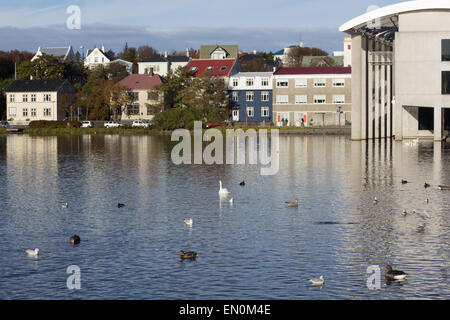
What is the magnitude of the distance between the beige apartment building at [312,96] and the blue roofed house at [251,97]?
325cm

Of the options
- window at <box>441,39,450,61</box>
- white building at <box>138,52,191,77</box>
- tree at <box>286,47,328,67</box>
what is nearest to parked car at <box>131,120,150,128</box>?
white building at <box>138,52,191,77</box>

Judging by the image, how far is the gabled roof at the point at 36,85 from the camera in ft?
395

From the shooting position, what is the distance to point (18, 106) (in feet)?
403

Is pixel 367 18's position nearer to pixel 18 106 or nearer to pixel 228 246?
pixel 228 246

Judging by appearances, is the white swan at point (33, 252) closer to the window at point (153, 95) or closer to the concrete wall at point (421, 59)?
the concrete wall at point (421, 59)

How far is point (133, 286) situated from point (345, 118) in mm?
92699

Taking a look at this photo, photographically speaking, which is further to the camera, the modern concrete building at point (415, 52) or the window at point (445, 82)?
the window at point (445, 82)

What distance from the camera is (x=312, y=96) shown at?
107m

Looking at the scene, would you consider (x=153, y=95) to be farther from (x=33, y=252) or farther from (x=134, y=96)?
(x=33, y=252)

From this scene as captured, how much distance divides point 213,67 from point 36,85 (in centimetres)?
2924

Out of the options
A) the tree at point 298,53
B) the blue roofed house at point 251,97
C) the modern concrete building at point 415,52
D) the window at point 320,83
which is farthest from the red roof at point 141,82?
the tree at point 298,53

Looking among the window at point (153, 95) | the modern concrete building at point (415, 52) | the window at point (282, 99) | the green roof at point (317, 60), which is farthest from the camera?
the green roof at point (317, 60)

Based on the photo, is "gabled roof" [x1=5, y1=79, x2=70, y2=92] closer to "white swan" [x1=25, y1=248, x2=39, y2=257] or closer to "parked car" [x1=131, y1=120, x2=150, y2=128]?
"parked car" [x1=131, y1=120, x2=150, y2=128]
